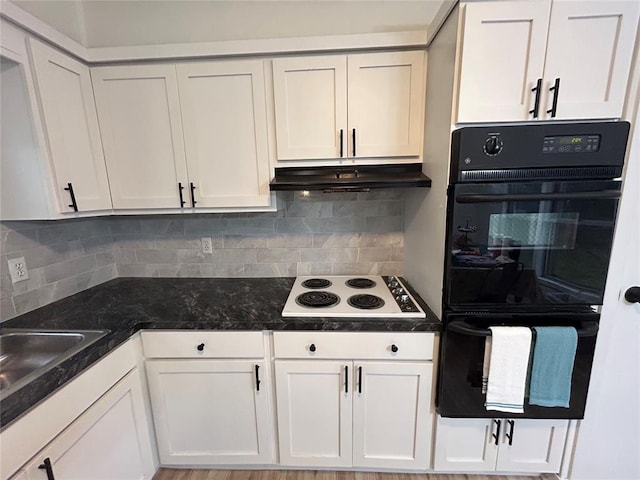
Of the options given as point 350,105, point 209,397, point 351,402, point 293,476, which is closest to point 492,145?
point 350,105

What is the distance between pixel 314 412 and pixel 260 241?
1077mm

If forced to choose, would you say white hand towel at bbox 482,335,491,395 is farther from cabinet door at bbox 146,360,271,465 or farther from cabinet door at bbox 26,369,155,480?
cabinet door at bbox 26,369,155,480

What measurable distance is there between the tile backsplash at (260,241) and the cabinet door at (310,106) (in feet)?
1.24

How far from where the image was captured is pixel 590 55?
38.6 inches

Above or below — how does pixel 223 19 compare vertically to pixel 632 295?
above

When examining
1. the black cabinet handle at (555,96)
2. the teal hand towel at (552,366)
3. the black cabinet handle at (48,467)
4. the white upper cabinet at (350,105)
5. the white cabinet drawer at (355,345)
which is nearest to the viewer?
the black cabinet handle at (48,467)

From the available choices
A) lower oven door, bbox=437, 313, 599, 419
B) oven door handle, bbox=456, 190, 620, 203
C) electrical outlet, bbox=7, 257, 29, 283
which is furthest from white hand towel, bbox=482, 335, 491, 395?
electrical outlet, bbox=7, 257, 29, 283

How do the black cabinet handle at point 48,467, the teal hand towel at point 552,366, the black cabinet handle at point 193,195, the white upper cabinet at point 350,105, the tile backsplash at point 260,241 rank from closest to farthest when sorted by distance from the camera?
the black cabinet handle at point 48,467 < the teal hand towel at point 552,366 < the white upper cabinet at point 350,105 < the black cabinet handle at point 193,195 < the tile backsplash at point 260,241

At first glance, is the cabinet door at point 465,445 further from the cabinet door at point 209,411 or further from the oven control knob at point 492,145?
the oven control knob at point 492,145

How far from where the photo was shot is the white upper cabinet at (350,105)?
A: 1339 mm

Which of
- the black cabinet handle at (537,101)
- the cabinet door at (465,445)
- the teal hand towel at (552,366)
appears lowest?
the cabinet door at (465,445)

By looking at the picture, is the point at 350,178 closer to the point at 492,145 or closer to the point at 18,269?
the point at 492,145

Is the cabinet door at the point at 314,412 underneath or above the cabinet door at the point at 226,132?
underneath

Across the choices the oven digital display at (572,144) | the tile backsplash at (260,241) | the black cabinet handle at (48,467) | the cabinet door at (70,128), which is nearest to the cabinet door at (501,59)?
the oven digital display at (572,144)
